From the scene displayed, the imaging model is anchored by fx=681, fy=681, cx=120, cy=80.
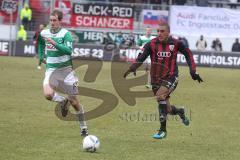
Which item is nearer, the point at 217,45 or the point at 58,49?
the point at 58,49

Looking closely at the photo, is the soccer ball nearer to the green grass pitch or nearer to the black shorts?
the green grass pitch

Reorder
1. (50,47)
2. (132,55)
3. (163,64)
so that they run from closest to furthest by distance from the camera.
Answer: (50,47) < (163,64) < (132,55)

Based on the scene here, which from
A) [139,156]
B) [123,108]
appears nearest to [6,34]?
[123,108]

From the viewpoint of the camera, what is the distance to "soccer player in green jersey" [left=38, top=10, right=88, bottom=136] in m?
12.7

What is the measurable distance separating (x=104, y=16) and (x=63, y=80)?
30362mm

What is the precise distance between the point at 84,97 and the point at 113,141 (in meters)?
8.42

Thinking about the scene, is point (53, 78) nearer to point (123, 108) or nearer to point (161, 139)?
point (161, 139)

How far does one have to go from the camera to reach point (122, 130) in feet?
46.4

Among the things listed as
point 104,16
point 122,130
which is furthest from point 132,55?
point 122,130

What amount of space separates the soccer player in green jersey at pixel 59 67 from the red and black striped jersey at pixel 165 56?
1.32m

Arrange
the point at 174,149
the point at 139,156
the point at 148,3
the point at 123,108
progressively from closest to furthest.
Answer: the point at 139,156 < the point at 174,149 < the point at 123,108 < the point at 148,3

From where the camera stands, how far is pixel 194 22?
42688 millimetres

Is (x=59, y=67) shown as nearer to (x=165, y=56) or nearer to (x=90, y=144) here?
(x=165, y=56)

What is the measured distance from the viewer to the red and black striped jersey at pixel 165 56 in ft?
43.0
